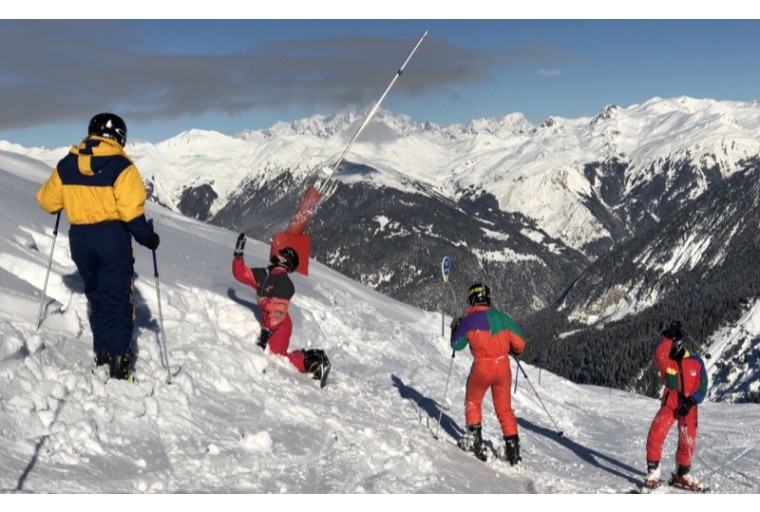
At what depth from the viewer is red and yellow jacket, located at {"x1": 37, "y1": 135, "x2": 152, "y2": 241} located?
1000 centimetres

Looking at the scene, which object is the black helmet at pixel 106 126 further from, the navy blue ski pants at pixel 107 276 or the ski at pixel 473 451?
the ski at pixel 473 451

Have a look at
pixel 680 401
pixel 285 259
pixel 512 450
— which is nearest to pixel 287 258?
pixel 285 259

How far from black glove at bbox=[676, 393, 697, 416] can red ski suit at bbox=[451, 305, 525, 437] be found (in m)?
2.68

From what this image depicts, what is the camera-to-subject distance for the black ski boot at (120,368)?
10320 millimetres

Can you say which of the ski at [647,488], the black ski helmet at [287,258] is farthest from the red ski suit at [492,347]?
the black ski helmet at [287,258]

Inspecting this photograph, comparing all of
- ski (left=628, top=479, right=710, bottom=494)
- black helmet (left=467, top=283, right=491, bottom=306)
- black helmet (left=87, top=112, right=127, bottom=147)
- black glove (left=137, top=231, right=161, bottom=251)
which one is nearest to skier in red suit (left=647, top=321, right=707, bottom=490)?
ski (left=628, top=479, right=710, bottom=494)

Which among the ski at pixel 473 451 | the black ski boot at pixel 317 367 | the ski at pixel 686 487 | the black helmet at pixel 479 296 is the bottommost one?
the ski at pixel 473 451

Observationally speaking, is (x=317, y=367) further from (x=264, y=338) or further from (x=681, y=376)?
(x=681, y=376)

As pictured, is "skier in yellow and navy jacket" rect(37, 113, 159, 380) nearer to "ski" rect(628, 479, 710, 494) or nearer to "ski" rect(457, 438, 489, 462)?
"ski" rect(457, 438, 489, 462)

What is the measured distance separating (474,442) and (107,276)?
219 inches

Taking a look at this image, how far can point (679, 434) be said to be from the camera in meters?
12.7

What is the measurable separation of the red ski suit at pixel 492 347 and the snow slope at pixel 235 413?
90 cm

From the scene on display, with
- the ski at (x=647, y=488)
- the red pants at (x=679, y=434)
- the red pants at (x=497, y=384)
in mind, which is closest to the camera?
the ski at (x=647, y=488)

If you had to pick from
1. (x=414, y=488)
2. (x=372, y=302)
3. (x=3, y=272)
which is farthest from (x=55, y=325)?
(x=372, y=302)
